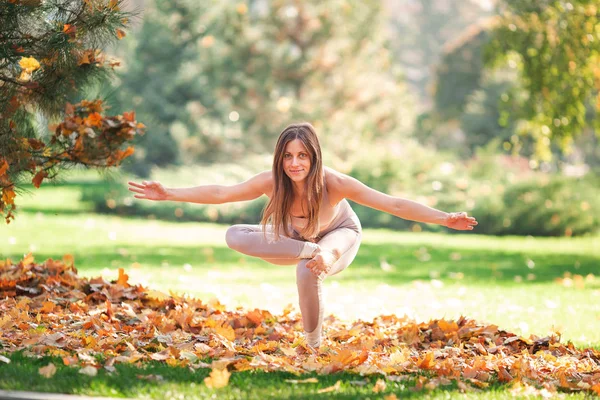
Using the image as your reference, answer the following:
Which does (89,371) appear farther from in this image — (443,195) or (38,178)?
(443,195)

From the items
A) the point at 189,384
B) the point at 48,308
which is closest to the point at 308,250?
the point at 189,384

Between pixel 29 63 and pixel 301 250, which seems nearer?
pixel 301 250

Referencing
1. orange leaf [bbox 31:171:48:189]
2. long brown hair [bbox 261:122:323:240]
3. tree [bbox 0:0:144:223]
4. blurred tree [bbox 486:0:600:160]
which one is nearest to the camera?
long brown hair [bbox 261:122:323:240]

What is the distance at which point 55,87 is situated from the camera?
6.14m

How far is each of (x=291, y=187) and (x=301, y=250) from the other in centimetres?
47

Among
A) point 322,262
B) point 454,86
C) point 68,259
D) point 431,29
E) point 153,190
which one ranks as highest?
point 431,29

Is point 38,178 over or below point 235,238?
over

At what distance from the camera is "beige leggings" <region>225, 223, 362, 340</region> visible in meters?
4.96

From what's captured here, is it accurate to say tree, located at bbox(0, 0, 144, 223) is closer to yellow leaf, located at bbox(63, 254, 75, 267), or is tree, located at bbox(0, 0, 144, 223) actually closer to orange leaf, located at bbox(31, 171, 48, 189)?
orange leaf, located at bbox(31, 171, 48, 189)

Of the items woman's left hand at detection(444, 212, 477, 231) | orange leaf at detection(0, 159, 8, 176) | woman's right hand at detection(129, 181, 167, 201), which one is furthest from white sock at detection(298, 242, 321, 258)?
orange leaf at detection(0, 159, 8, 176)

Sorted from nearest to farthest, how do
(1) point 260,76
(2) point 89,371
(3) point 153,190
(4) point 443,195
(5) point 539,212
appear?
1. (2) point 89,371
2. (3) point 153,190
3. (5) point 539,212
4. (4) point 443,195
5. (1) point 260,76

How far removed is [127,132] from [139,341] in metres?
2.18

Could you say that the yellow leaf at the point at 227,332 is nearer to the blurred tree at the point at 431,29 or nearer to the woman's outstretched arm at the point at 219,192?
the woman's outstretched arm at the point at 219,192

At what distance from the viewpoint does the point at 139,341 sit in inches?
193
